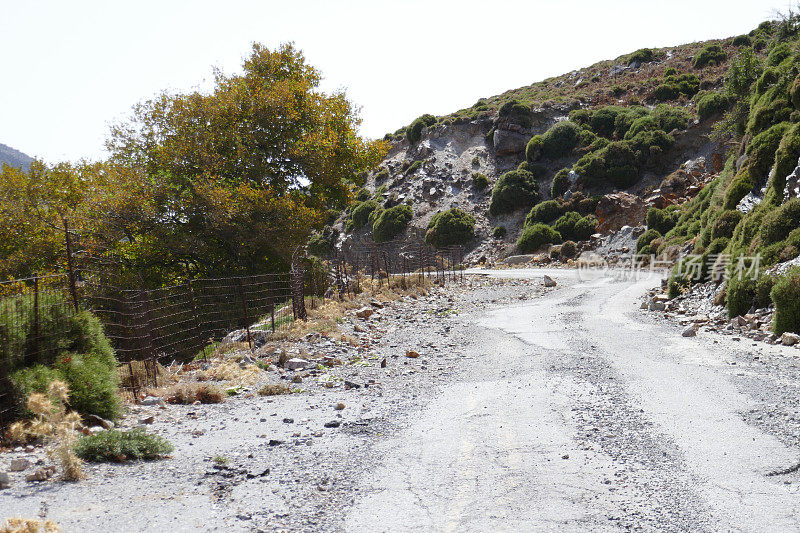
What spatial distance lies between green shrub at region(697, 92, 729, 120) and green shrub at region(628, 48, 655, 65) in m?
22.2

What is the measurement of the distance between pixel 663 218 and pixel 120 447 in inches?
1320

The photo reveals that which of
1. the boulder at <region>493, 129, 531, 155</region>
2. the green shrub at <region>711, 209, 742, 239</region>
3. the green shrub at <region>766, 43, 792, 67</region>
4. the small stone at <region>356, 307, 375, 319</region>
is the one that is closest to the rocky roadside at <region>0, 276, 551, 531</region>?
the small stone at <region>356, 307, 375, 319</region>

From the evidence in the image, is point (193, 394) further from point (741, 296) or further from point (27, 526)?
point (741, 296)

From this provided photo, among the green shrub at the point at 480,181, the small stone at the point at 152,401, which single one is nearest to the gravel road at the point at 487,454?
the small stone at the point at 152,401

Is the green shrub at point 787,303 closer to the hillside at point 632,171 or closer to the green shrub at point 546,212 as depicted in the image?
the hillside at point 632,171

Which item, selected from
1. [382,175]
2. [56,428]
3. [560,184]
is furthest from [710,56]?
[56,428]

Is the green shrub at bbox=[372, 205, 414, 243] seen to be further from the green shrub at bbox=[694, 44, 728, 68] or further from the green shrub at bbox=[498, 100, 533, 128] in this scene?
the green shrub at bbox=[694, 44, 728, 68]

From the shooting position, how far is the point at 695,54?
5397 centimetres

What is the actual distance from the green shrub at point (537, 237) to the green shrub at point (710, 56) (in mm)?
26224

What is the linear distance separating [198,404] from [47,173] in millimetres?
25272

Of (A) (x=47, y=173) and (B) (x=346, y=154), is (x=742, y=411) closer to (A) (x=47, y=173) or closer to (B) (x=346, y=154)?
(B) (x=346, y=154)

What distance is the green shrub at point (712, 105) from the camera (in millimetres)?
39000

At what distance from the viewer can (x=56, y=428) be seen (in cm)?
502

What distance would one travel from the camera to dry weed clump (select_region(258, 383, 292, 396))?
29.0 ft
